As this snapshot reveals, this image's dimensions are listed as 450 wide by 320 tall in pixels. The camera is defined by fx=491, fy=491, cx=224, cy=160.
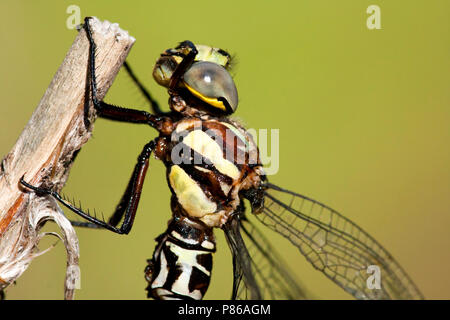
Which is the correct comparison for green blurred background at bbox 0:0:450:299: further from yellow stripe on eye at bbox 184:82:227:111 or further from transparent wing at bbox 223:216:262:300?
yellow stripe on eye at bbox 184:82:227:111

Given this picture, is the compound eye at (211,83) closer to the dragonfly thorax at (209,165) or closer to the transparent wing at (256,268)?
the dragonfly thorax at (209,165)

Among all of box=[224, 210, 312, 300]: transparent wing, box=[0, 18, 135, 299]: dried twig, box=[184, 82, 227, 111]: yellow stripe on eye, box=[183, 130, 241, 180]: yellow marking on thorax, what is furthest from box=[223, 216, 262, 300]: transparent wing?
box=[0, 18, 135, 299]: dried twig

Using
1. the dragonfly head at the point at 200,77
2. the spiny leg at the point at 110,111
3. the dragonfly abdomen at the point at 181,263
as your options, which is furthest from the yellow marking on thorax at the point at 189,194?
the dragonfly head at the point at 200,77

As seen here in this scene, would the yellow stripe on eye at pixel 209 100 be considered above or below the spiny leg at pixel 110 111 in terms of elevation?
above

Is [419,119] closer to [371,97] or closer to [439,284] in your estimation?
[371,97]

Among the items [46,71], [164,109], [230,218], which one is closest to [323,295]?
[230,218]

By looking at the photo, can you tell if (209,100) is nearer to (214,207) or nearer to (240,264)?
(214,207)

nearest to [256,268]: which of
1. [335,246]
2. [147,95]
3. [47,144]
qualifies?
[335,246]
